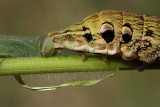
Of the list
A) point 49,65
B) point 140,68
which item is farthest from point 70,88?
A: point 49,65

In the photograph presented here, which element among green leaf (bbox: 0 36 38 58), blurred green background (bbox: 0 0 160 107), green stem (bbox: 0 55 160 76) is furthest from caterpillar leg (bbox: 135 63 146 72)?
blurred green background (bbox: 0 0 160 107)

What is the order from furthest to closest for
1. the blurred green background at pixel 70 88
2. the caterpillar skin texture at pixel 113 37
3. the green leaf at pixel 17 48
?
the blurred green background at pixel 70 88, the caterpillar skin texture at pixel 113 37, the green leaf at pixel 17 48

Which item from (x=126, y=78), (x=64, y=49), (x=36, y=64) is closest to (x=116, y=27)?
(x=64, y=49)

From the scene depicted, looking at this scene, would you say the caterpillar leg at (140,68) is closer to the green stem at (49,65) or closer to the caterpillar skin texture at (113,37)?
the caterpillar skin texture at (113,37)

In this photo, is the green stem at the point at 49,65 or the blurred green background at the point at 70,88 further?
the blurred green background at the point at 70,88

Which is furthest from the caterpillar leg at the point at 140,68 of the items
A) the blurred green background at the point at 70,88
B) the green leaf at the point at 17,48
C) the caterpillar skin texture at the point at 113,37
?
the blurred green background at the point at 70,88

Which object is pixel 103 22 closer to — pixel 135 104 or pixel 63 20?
pixel 135 104
